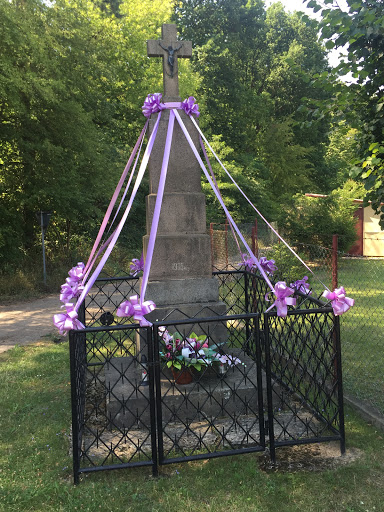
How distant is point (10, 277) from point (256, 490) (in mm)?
11657

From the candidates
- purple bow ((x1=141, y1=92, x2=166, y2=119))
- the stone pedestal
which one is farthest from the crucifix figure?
the stone pedestal

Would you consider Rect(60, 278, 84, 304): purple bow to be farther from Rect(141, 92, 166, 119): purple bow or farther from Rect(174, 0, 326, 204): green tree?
Rect(174, 0, 326, 204): green tree

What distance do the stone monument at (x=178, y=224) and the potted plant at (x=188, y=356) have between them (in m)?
0.65

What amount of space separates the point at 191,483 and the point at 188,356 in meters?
1.05

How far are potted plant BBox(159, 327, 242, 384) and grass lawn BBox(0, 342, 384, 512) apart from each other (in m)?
0.83

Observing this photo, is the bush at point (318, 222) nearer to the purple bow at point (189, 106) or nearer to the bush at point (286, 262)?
the bush at point (286, 262)

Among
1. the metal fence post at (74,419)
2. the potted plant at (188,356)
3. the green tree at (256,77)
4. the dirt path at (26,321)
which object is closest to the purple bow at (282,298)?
the potted plant at (188,356)

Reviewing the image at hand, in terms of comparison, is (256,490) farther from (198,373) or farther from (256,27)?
(256,27)

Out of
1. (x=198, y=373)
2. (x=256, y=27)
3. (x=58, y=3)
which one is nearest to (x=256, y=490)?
(x=198, y=373)

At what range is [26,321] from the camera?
9305 mm

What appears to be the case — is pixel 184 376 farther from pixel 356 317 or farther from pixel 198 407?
pixel 356 317

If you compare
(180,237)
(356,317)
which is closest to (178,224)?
(180,237)

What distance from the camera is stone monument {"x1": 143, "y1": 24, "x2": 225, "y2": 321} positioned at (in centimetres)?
485

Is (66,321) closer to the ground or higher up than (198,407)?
higher up
